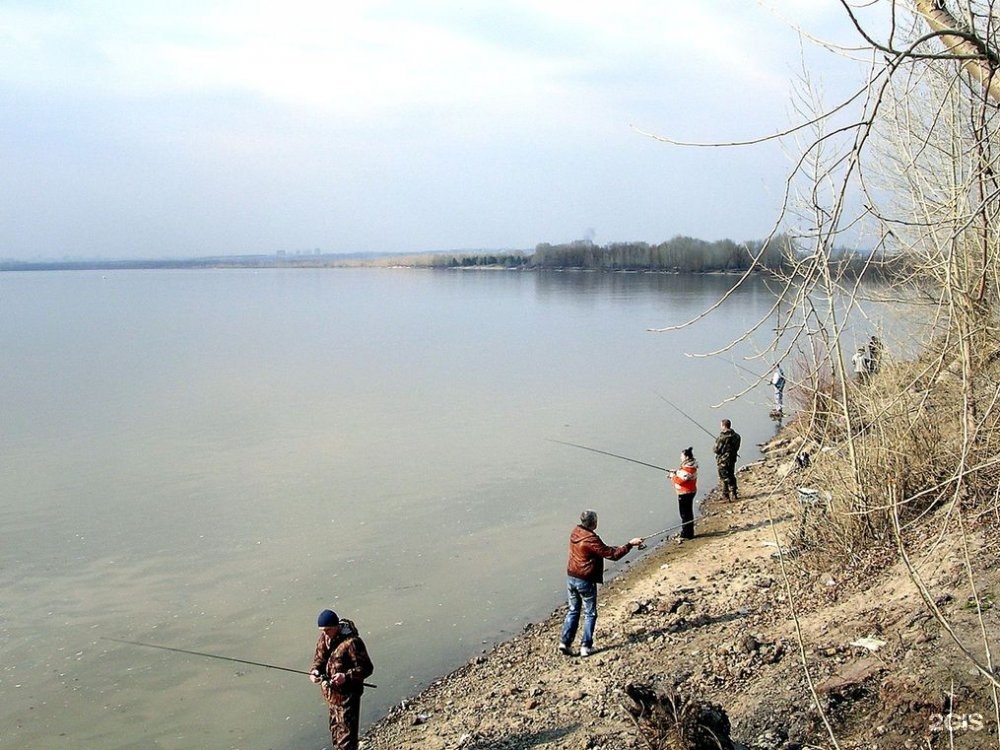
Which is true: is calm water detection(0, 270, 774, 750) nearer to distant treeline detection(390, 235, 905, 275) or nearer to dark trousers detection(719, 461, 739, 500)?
dark trousers detection(719, 461, 739, 500)

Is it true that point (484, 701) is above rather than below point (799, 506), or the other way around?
below

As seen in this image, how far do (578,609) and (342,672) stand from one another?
272cm

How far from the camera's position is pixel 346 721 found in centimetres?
661

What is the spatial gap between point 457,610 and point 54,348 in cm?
3477

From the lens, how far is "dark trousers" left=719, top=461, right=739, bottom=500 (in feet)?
44.1

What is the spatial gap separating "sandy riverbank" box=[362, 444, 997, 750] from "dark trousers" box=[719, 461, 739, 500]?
289cm

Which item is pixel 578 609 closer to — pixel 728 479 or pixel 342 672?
pixel 342 672

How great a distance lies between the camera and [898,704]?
5.52 metres

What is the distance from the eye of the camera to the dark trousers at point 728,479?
529 inches

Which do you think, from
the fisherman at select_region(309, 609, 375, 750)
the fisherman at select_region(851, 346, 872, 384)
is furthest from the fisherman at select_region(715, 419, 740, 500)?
the fisherman at select_region(309, 609, 375, 750)

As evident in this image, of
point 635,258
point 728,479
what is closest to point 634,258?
point 635,258

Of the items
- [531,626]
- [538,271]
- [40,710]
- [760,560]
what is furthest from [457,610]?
[538,271]

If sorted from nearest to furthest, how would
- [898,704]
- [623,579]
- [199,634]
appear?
[898,704] < [199,634] < [623,579]

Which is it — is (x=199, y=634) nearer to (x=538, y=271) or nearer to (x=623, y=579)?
(x=623, y=579)
